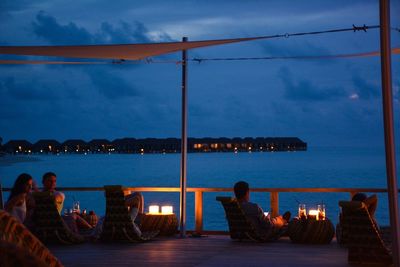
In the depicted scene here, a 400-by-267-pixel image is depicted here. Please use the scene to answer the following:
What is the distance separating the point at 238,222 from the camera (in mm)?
9680

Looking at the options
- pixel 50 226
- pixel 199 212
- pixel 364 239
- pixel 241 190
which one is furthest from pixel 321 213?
pixel 50 226

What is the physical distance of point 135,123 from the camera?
33.7 m

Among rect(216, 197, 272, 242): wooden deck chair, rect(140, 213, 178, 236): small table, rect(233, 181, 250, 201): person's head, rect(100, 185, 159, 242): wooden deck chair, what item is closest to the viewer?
rect(100, 185, 159, 242): wooden deck chair

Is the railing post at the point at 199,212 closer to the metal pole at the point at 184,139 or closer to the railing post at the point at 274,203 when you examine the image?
the metal pole at the point at 184,139

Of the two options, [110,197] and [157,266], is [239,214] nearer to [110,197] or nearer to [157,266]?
[110,197]

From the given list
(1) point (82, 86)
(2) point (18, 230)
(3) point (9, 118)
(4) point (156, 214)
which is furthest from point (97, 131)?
(2) point (18, 230)

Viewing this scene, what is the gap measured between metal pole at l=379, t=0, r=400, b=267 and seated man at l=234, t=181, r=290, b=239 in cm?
500

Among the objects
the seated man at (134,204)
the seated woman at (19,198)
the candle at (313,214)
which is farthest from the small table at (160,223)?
the seated woman at (19,198)

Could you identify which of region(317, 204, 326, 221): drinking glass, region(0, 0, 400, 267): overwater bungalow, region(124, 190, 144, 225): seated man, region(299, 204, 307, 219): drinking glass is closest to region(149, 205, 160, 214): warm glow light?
region(0, 0, 400, 267): overwater bungalow

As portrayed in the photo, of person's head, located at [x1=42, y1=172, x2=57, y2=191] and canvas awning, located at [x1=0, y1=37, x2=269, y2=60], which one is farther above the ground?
canvas awning, located at [x1=0, y1=37, x2=269, y2=60]

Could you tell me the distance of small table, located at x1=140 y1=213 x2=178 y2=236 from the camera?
10359mm

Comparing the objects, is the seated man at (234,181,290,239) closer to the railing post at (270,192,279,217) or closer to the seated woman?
the railing post at (270,192,279,217)

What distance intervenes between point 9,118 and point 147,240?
109 ft

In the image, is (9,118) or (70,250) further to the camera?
(9,118)
